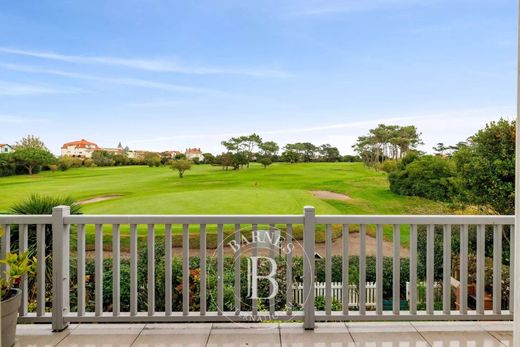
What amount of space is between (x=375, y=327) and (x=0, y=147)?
453 centimetres

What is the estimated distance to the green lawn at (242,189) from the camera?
5230 mm

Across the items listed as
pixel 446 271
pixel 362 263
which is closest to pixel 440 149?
pixel 446 271

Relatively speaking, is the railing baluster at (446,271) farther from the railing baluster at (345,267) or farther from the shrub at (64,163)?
the shrub at (64,163)

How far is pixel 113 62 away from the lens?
5449 mm

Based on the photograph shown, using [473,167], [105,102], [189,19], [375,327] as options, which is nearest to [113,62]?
[105,102]

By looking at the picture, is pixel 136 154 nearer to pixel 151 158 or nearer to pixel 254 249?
pixel 151 158

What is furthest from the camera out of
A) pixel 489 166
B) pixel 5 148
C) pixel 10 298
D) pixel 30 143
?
pixel 489 166

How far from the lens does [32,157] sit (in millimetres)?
4953

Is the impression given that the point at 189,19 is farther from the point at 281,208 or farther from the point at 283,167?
the point at 281,208

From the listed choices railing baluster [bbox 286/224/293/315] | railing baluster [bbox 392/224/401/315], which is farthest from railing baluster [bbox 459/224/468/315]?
railing baluster [bbox 286/224/293/315]

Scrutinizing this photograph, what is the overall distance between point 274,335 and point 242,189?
316cm

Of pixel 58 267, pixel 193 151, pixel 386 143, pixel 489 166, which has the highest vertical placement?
pixel 386 143

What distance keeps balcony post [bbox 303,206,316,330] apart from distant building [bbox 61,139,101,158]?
3803 millimetres

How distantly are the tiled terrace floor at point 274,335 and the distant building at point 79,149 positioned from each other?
3.02 meters
